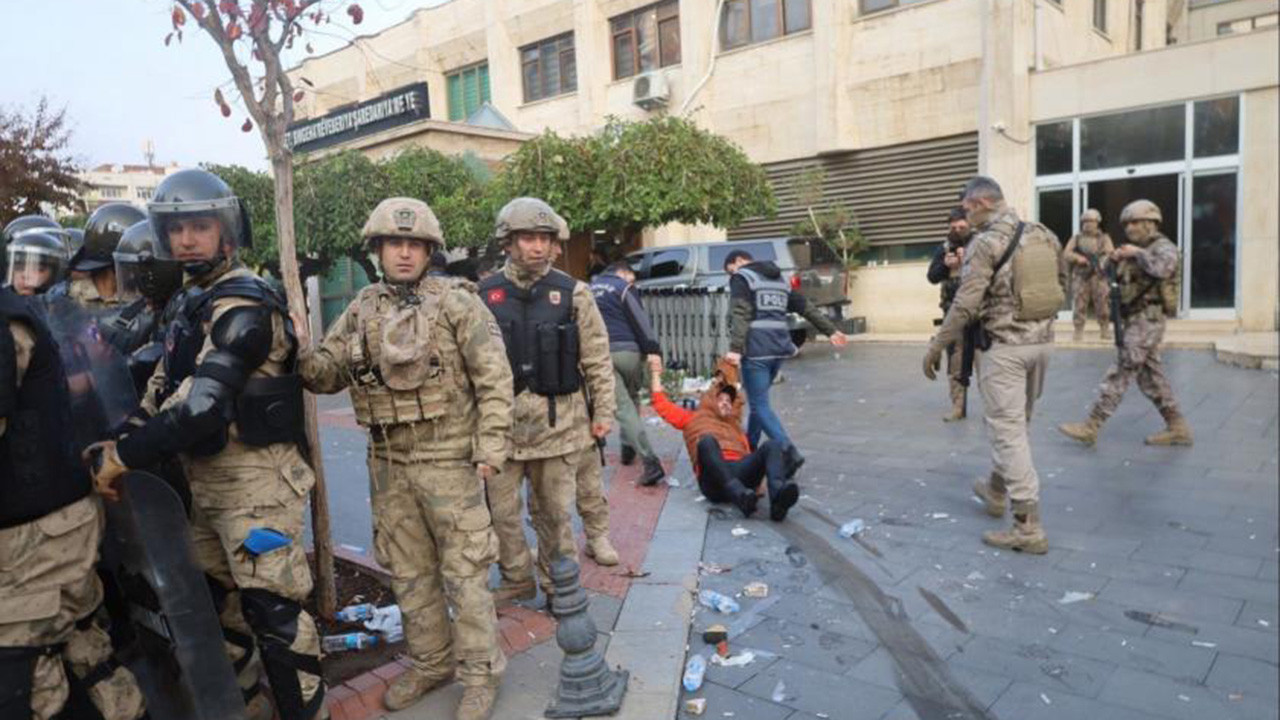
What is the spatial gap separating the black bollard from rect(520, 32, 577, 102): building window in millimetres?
20815

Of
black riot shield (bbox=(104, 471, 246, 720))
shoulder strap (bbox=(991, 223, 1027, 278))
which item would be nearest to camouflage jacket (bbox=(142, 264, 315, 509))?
black riot shield (bbox=(104, 471, 246, 720))

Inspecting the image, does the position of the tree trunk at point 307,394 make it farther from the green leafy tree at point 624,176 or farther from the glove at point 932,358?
the green leafy tree at point 624,176

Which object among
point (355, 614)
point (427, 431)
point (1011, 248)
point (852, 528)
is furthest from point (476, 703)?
point (1011, 248)

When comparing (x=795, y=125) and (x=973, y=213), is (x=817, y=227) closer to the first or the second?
(x=795, y=125)

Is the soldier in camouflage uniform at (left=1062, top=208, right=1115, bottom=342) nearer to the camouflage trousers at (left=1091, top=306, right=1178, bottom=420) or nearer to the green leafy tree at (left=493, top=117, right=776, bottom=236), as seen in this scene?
the green leafy tree at (left=493, top=117, right=776, bottom=236)

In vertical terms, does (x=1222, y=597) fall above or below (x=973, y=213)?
below

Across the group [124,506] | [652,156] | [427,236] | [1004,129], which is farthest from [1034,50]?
[124,506]

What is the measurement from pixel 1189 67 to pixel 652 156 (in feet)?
23.7

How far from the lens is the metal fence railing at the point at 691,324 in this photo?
1104 centimetres

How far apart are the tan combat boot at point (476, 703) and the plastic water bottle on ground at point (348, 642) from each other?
82 centimetres

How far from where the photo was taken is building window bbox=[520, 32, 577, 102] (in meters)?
22.5

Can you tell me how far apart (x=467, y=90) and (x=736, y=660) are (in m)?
24.6

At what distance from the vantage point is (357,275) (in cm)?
2031

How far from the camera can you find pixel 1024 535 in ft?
15.3
